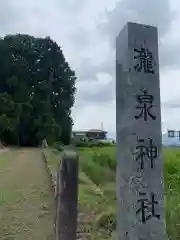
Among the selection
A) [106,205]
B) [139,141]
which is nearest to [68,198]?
[139,141]

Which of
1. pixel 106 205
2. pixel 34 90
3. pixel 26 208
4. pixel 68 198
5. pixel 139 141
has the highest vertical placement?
Result: pixel 34 90

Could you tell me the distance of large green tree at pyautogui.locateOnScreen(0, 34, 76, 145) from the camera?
3434 centimetres

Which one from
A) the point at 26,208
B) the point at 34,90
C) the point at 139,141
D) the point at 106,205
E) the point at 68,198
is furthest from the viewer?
the point at 34,90

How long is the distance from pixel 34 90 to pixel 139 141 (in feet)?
112

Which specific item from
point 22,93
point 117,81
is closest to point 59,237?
point 117,81

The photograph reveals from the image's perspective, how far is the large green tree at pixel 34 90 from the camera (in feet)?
113

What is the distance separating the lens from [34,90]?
36.9m

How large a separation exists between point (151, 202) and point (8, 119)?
97.8 ft

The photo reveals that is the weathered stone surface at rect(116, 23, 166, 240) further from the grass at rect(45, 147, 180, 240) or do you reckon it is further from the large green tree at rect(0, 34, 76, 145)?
the large green tree at rect(0, 34, 76, 145)

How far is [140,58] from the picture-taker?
11.9ft

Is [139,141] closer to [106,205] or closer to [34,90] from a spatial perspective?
[106,205]

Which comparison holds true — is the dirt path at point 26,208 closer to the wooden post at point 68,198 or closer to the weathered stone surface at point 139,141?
the wooden post at point 68,198

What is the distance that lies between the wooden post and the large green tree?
28649 millimetres

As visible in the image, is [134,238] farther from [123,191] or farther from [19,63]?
[19,63]
